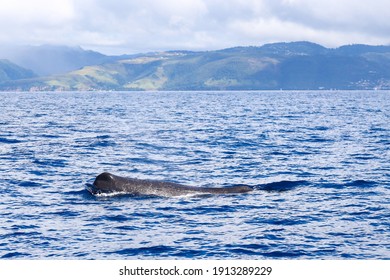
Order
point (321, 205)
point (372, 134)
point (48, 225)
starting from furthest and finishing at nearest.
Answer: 1. point (372, 134)
2. point (321, 205)
3. point (48, 225)

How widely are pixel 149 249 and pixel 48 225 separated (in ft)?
18.7

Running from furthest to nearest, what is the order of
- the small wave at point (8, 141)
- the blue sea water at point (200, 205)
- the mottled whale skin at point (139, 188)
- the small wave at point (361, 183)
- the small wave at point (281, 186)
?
the small wave at point (8, 141)
the small wave at point (361, 183)
the small wave at point (281, 186)
the mottled whale skin at point (139, 188)
the blue sea water at point (200, 205)

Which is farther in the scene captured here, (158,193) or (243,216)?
(158,193)

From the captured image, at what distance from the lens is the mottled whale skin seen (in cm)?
3136

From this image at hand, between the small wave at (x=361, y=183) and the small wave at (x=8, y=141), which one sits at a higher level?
the small wave at (x=8, y=141)

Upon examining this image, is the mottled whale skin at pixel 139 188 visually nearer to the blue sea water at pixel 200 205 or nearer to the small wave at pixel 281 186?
the blue sea water at pixel 200 205

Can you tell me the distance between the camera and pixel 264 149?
54.0 m

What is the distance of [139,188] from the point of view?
3159 centimetres

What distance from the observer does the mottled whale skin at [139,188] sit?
31.4m

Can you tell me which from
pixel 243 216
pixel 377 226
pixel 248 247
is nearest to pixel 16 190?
pixel 243 216

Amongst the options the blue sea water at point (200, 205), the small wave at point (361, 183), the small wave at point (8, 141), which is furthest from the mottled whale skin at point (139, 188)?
the small wave at point (8, 141)

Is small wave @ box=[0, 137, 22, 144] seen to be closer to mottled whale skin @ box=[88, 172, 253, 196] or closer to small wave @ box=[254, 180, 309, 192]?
mottled whale skin @ box=[88, 172, 253, 196]

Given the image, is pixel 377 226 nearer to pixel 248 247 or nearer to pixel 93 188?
pixel 248 247

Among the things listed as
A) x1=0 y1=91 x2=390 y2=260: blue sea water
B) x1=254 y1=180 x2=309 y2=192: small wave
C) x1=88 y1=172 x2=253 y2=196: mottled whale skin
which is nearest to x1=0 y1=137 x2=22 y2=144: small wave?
x1=0 y1=91 x2=390 y2=260: blue sea water
